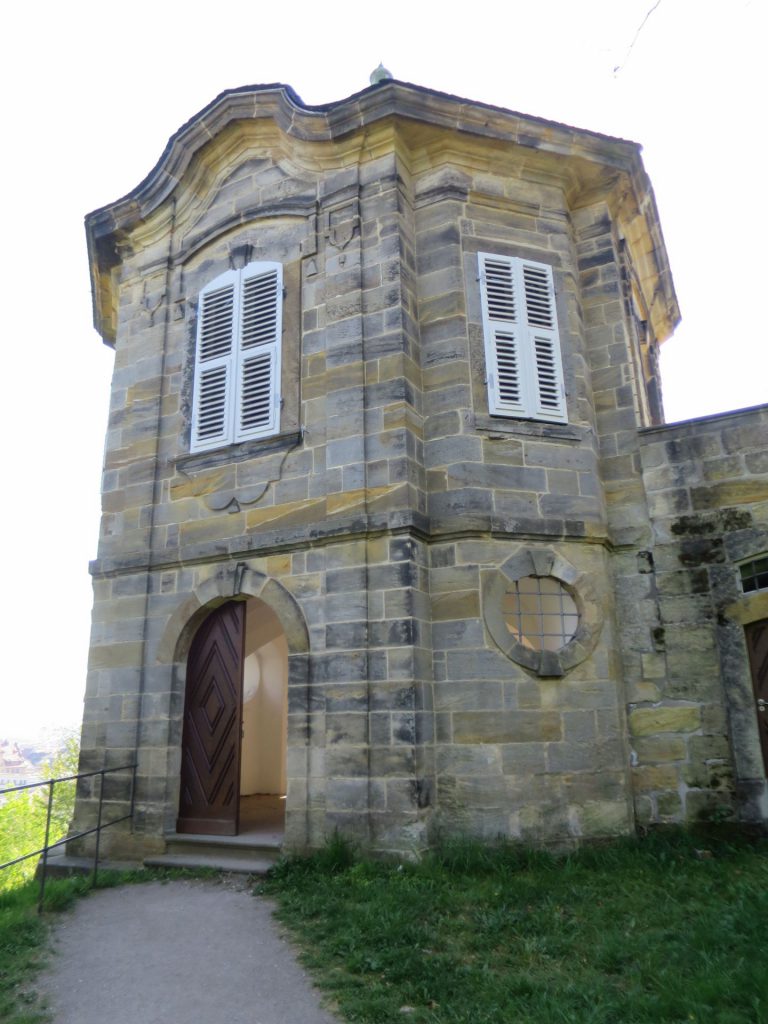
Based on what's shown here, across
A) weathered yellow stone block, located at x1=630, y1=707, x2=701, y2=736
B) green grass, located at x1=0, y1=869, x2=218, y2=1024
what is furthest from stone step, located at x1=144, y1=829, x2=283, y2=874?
weathered yellow stone block, located at x1=630, y1=707, x2=701, y2=736

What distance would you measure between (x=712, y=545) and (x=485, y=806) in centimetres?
354

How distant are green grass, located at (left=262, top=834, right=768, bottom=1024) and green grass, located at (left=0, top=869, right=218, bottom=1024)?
1539mm

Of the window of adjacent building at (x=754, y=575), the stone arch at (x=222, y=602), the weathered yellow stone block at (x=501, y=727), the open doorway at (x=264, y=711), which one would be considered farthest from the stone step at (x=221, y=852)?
the window of adjacent building at (x=754, y=575)

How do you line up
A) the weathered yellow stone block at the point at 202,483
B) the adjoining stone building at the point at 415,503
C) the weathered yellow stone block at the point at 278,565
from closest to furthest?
the adjoining stone building at the point at 415,503, the weathered yellow stone block at the point at 278,565, the weathered yellow stone block at the point at 202,483

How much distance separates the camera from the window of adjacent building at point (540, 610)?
26.6ft

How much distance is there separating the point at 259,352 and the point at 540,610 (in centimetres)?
426

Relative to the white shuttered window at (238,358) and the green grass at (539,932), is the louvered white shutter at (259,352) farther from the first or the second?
the green grass at (539,932)

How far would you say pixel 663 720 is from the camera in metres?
7.80

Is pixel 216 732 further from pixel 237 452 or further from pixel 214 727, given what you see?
pixel 237 452

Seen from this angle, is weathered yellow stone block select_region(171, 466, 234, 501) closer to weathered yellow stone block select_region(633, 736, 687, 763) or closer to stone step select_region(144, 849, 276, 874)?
stone step select_region(144, 849, 276, 874)

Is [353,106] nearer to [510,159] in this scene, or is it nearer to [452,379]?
[510,159]

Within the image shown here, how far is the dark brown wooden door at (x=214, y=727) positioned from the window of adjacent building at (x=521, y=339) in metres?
3.71

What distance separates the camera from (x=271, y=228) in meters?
9.38

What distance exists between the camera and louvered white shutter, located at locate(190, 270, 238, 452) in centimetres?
902
